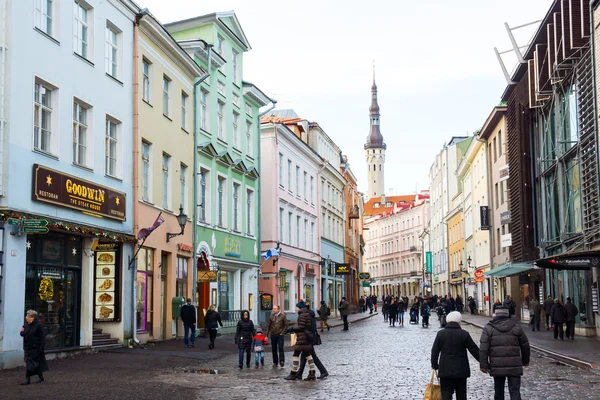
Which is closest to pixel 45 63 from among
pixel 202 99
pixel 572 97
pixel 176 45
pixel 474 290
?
pixel 176 45

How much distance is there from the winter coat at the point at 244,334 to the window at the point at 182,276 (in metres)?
11.2

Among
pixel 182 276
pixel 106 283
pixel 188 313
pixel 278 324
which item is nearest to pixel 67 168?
pixel 106 283

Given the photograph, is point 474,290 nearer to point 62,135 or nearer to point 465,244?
point 465,244

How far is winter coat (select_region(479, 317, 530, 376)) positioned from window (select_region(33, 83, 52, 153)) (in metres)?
13.4

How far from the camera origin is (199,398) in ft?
44.5

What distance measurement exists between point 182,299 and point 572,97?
1630 cm

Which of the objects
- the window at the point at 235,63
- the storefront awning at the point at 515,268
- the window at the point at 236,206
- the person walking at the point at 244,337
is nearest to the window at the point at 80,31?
the person walking at the point at 244,337

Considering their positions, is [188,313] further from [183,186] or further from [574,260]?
[574,260]

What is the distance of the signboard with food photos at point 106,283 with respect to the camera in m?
24.8

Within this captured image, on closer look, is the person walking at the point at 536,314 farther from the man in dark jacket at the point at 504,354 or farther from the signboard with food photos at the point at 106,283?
the man in dark jacket at the point at 504,354

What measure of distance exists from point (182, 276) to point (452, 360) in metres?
22.1

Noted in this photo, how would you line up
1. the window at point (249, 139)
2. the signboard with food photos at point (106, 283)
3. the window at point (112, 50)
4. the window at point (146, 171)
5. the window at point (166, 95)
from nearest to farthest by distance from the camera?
the signboard with food photos at point (106, 283), the window at point (112, 50), the window at point (146, 171), the window at point (166, 95), the window at point (249, 139)

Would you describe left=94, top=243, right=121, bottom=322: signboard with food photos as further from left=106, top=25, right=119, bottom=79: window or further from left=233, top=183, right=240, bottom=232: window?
left=233, top=183, right=240, bottom=232: window

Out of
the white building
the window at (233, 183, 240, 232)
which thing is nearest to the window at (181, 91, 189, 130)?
the white building
